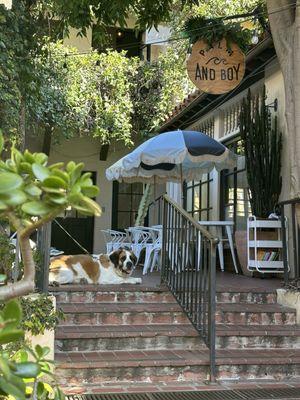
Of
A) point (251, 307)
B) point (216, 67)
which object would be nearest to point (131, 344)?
point (251, 307)

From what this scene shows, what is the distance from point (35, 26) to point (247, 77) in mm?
3881

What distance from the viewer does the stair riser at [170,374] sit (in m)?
4.62

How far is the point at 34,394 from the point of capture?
1783 mm

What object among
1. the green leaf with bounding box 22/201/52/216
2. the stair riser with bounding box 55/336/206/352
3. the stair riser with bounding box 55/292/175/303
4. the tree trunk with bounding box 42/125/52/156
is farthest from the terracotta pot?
the green leaf with bounding box 22/201/52/216

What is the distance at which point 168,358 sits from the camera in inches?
195

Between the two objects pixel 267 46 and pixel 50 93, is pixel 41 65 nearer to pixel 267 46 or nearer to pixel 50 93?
pixel 267 46

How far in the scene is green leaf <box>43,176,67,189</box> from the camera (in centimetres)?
125

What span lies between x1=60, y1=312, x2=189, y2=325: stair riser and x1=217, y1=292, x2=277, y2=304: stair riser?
77 cm

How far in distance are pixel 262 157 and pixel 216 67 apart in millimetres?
1736

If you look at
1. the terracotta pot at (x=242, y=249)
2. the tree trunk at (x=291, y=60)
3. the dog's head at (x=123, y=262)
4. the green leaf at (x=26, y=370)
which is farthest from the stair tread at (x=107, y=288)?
the green leaf at (x=26, y=370)

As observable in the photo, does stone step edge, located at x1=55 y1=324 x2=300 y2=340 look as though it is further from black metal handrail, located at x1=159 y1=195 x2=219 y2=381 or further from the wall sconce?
the wall sconce

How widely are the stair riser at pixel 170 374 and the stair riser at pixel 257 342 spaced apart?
1.51 feet

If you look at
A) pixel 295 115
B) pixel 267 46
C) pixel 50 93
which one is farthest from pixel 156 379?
pixel 50 93

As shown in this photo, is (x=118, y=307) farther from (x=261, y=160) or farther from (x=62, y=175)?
(x=62, y=175)
